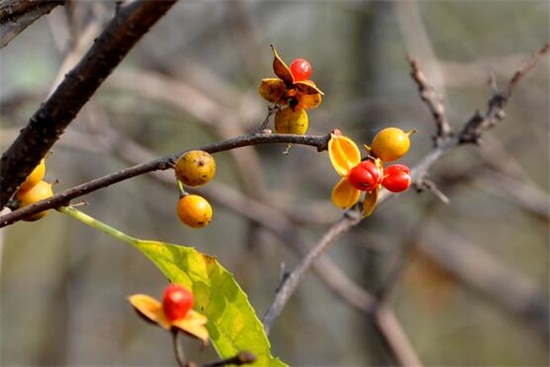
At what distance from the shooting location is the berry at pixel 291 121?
34.4 inches

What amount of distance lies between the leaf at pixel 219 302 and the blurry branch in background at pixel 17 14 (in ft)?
0.87

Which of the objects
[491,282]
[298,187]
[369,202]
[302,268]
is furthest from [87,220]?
[298,187]

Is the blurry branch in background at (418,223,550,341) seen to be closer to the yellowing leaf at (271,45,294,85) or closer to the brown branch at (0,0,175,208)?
the yellowing leaf at (271,45,294,85)

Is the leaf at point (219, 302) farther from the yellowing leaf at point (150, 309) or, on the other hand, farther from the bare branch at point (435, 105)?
the bare branch at point (435, 105)

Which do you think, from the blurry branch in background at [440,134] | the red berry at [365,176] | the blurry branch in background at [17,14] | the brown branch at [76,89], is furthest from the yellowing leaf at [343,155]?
the blurry branch in background at [440,134]

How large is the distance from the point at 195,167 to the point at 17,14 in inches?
11.6

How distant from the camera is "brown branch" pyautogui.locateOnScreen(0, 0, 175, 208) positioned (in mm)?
700

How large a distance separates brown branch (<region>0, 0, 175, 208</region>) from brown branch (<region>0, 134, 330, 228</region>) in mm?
38

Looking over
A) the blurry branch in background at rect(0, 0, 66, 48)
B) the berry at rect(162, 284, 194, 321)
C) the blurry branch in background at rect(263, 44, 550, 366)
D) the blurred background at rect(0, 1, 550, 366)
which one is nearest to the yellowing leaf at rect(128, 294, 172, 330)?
the berry at rect(162, 284, 194, 321)

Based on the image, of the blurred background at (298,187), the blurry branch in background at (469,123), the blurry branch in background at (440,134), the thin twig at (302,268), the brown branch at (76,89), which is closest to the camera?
the brown branch at (76,89)

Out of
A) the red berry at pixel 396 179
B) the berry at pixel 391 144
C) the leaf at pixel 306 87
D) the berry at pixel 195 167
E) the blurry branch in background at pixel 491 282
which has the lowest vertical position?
the berry at pixel 195 167

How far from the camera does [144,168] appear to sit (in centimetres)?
79

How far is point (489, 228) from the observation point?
188 inches

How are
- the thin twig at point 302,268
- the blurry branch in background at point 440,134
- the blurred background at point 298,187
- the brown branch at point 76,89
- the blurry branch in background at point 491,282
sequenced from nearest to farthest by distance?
the brown branch at point 76,89 → the thin twig at point 302,268 → the blurry branch in background at point 440,134 → the blurred background at point 298,187 → the blurry branch in background at point 491,282
